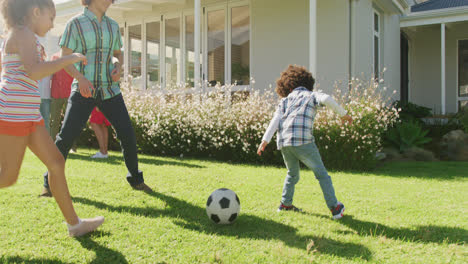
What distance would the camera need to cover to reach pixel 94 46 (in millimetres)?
3510

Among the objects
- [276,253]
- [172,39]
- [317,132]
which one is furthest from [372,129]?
[172,39]

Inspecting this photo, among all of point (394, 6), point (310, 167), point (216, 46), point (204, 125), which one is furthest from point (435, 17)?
point (310, 167)

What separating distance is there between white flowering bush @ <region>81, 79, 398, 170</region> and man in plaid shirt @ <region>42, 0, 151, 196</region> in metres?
2.86

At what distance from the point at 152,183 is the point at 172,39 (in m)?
7.69

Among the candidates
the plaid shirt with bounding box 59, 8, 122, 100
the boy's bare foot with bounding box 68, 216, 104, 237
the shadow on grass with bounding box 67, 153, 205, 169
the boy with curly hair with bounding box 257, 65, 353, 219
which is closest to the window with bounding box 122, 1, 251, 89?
the shadow on grass with bounding box 67, 153, 205, 169

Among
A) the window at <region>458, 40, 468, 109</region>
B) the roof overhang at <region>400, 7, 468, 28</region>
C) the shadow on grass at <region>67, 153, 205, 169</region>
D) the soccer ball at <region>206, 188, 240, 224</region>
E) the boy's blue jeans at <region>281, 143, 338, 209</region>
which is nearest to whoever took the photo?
the soccer ball at <region>206, 188, 240, 224</region>

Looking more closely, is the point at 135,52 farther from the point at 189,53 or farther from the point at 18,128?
the point at 18,128

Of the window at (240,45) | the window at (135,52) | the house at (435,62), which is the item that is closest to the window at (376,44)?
the house at (435,62)

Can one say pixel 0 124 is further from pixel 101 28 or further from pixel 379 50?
pixel 379 50

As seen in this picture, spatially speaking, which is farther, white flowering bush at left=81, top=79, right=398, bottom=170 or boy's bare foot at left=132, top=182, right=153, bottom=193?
white flowering bush at left=81, top=79, right=398, bottom=170

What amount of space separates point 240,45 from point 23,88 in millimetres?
8099

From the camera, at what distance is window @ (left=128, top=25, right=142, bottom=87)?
12.0 metres

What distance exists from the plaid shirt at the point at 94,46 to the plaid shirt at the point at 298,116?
1578 millimetres

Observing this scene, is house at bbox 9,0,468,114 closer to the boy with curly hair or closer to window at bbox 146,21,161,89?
A: window at bbox 146,21,161,89
